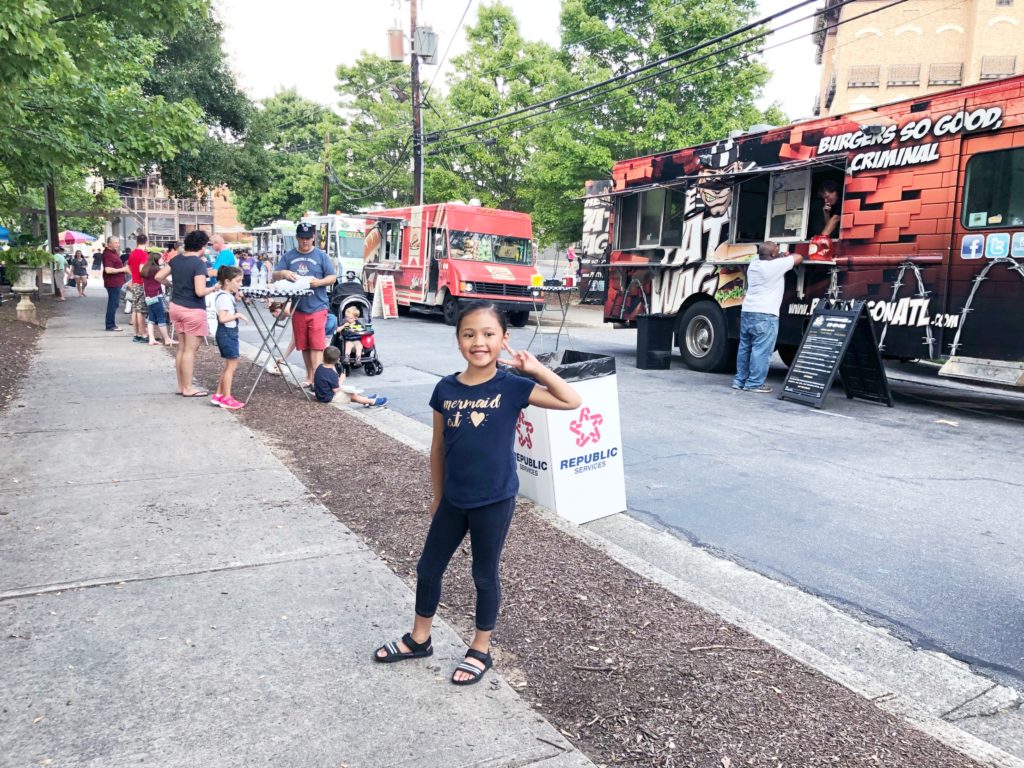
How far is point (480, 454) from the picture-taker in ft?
9.71

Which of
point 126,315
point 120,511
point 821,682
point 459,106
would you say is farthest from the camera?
point 459,106

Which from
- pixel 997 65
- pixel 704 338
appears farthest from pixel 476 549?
pixel 997 65

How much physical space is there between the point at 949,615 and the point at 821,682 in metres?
1.25

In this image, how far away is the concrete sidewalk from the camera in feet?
8.48

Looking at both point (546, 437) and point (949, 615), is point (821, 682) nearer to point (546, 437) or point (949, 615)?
point (949, 615)

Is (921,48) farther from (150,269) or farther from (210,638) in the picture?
(210,638)

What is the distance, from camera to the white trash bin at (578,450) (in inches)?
193

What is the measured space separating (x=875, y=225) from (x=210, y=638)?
29.2 feet

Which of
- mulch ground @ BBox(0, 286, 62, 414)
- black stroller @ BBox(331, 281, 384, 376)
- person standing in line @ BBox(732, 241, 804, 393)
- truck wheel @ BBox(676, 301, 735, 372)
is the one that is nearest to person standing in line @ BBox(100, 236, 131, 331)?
mulch ground @ BBox(0, 286, 62, 414)

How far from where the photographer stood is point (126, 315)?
19.4 metres

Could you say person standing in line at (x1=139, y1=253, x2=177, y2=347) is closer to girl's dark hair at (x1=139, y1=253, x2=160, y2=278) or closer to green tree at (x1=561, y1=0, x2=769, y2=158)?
girl's dark hair at (x1=139, y1=253, x2=160, y2=278)

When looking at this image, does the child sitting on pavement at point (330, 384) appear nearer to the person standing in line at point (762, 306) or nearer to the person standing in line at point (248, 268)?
the person standing in line at point (762, 306)

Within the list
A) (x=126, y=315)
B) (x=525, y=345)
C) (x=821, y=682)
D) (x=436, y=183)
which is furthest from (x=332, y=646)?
(x=436, y=183)

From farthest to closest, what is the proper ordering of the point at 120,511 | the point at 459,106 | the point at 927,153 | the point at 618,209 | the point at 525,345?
1. the point at 459,106
2. the point at 525,345
3. the point at 618,209
4. the point at 927,153
5. the point at 120,511
